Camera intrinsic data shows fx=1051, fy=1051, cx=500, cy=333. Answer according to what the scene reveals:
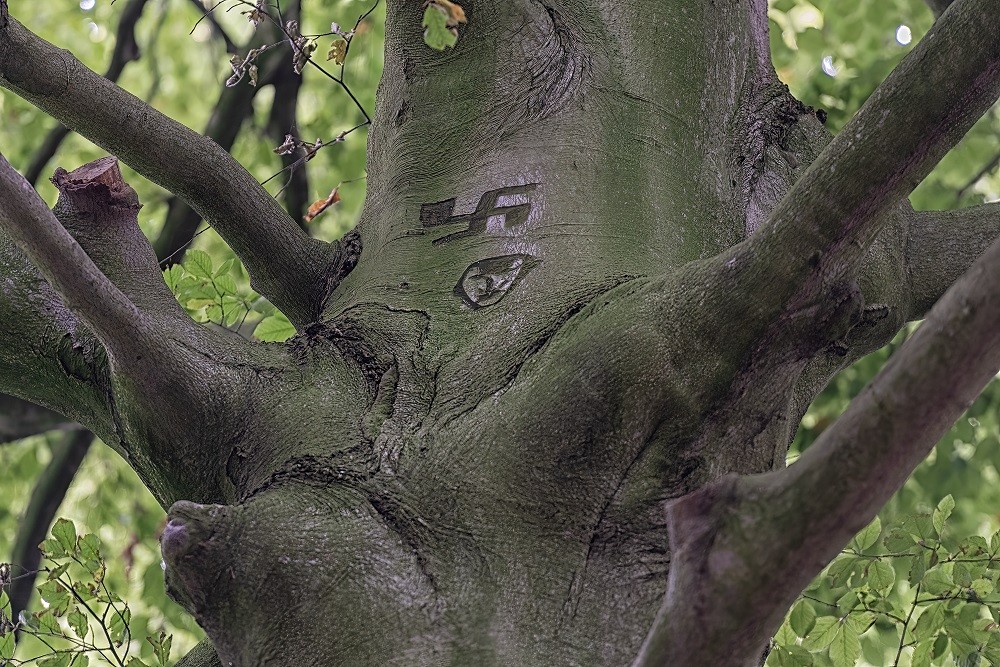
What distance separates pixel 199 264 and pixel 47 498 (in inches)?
82.0

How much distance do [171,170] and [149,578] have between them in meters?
2.49

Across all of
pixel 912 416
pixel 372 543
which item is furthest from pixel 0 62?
pixel 912 416

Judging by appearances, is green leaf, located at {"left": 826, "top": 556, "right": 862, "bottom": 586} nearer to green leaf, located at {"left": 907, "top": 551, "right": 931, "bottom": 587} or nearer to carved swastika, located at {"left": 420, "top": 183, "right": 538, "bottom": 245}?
green leaf, located at {"left": 907, "top": 551, "right": 931, "bottom": 587}

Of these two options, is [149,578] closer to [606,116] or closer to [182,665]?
[182,665]

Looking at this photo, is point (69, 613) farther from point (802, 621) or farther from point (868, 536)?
point (868, 536)

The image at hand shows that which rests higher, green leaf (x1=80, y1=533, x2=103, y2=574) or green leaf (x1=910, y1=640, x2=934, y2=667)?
green leaf (x1=80, y1=533, x2=103, y2=574)

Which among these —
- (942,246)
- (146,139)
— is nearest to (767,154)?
(942,246)

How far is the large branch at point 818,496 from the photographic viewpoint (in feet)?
3.03

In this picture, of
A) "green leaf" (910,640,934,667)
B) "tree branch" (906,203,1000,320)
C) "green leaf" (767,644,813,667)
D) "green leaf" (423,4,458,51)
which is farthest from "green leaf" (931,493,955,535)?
"green leaf" (423,4,458,51)

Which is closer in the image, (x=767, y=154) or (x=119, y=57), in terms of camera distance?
(x=767, y=154)

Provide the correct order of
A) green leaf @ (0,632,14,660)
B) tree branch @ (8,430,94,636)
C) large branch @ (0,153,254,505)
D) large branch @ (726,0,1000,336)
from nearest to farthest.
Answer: large branch @ (726,0,1000,336) → large branch @ (0,153,254,505) → green leaf @ (0,632,14,660) → tree branch @ (8,430,94,636)

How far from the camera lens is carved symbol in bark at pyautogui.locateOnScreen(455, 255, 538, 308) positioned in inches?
68.1

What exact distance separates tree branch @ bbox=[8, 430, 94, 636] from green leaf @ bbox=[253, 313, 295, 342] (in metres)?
1.98

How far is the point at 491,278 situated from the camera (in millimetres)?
1763
